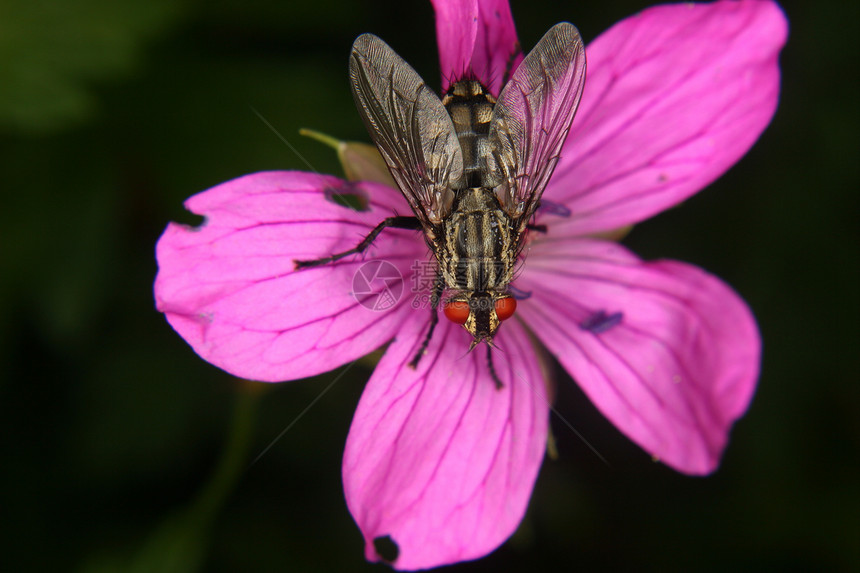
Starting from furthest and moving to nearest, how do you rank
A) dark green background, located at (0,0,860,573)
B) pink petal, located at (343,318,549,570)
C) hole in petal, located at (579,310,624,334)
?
dark green background, located at (0,0,860,573) → hole in petal, located at (579,310,624,334) → pink petal, located at (343,318,549,570)

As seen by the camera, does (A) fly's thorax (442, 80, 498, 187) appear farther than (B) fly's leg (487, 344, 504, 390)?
No

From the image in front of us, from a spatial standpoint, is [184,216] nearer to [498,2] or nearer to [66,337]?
[66,337]

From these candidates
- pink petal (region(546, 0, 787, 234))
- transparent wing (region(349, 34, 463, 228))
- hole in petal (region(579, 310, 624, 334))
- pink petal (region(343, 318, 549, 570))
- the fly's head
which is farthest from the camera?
hole in petal (region(579, 310, 624, 334))

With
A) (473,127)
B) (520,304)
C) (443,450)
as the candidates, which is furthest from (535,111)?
(443,450)

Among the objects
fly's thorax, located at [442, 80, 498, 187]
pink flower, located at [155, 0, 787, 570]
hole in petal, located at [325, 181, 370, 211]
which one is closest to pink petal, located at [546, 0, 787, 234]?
pink flower, located at [155, 0, 787, 570]

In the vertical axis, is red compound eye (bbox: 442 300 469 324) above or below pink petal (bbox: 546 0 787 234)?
below

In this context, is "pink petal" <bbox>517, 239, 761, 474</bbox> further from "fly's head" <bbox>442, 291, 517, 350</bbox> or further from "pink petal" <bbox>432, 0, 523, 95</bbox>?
"pink petal" <bbox>432, 0, 523, 95</bbox>

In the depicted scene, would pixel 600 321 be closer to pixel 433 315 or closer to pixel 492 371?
pixel 492 371
